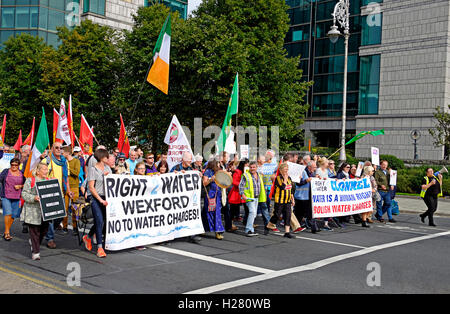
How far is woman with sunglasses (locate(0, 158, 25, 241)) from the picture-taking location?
376 inches

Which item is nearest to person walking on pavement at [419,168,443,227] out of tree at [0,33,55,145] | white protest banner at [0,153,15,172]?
white protest banner at [0,153,15,172]

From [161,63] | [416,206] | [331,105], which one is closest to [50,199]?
[161,63]

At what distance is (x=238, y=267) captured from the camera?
24.9 ft

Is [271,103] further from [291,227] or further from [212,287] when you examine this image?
[212,287]

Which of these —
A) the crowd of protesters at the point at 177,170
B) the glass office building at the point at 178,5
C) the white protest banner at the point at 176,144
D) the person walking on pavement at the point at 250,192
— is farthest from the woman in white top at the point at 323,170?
the glass office building at the point at 178,5

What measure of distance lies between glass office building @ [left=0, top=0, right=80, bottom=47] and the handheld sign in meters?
43.5

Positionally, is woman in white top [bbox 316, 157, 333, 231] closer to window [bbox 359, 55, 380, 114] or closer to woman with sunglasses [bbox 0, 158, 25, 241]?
woman with sunglasses [bbox 0, 158, 25, 241]

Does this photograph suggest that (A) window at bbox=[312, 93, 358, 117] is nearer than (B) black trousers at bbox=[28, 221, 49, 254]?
No

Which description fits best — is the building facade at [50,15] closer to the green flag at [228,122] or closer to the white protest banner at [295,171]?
the green flag at [228,122]

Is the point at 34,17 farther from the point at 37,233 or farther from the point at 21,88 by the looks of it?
the point at 37,233

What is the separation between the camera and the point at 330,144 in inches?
2009

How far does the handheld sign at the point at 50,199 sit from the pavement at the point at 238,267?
691mm

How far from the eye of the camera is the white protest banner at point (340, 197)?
11.7m
